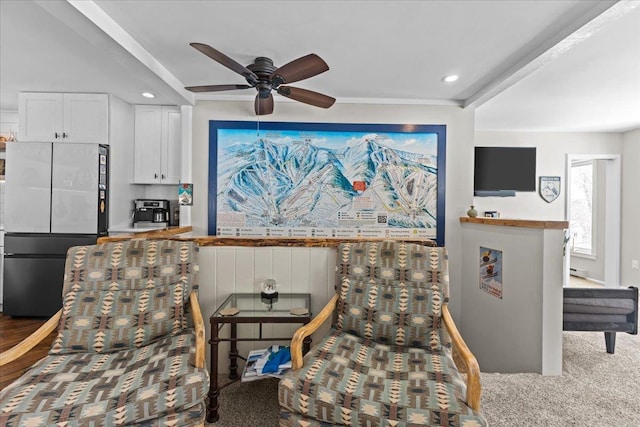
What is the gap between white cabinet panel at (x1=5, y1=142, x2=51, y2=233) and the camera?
3480mm

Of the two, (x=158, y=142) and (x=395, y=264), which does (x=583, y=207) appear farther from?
(x=158, y=142)

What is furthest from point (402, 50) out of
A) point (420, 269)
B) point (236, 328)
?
point (236, 328)

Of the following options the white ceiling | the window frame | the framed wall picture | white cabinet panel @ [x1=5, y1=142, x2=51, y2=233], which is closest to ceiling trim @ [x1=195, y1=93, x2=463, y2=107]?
the white ceiling

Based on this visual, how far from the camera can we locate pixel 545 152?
5.18 m

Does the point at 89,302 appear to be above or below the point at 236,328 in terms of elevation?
above

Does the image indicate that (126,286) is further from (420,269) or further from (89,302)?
(420,269)

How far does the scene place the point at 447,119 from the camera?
3639mm

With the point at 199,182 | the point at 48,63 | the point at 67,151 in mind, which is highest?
the point at 48,63

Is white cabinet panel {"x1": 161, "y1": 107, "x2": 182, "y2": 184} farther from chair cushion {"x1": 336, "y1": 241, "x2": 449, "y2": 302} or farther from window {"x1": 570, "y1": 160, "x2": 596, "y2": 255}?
window {"x1": 570, "y1": 160, "x2": 596, "y2": 255}

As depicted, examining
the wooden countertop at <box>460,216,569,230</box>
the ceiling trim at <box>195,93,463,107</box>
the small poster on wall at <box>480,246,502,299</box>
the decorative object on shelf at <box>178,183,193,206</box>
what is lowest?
the small poster on wall at <box>480,246,502,299</box>

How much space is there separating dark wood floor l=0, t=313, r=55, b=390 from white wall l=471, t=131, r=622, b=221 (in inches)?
225

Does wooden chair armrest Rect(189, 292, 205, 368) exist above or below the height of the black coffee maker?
below

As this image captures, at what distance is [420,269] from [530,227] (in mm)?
1132

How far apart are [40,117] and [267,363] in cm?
371
